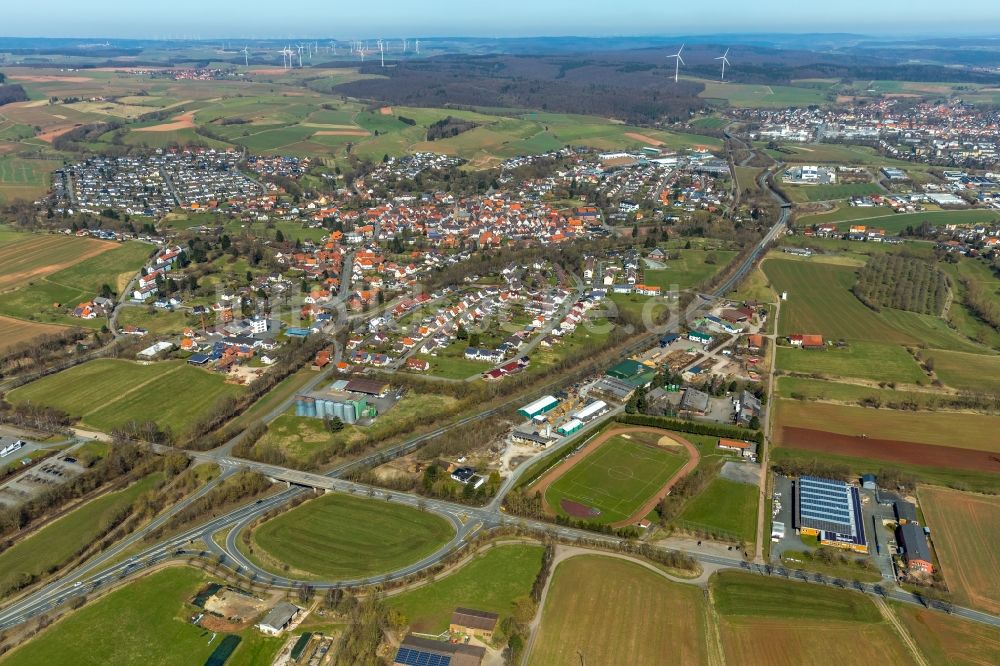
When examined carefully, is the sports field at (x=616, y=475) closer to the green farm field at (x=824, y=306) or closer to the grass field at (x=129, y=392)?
the green farm field at (x=824, y=306)

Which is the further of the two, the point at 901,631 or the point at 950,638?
the point at 901,631

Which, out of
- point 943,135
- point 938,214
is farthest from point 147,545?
point 943,135

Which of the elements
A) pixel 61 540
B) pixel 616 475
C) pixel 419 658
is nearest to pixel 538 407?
pixel 616 475

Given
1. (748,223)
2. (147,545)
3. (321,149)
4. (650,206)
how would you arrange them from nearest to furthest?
(147,545) → (748,223) → (650,206) → (321,149)

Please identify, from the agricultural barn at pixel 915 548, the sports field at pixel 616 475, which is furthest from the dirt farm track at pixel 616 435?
the agricultural barn at pixel 915 548

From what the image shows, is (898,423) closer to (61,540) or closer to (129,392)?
(61,540)

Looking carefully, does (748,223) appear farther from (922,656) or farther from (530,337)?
(922,656)

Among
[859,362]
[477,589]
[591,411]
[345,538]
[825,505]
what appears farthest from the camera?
[859,362]
